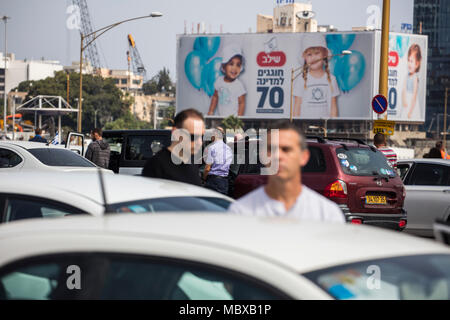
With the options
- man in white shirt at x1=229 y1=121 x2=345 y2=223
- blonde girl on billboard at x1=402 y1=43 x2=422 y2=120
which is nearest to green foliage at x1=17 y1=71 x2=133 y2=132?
blonde girl on billboard at x1=402 y1=43 x2=422 y2=120

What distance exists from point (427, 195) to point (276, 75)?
334 feet

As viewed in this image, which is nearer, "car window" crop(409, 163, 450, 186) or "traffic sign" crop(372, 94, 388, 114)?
"car window" crop(409, 163, 450, 186)

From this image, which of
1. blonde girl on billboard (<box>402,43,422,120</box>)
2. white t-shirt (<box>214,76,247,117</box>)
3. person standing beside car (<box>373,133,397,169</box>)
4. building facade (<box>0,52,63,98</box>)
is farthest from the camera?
building facade (<box>0,52,63,98</box>)

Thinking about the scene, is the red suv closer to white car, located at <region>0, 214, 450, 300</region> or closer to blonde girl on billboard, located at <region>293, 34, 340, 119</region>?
white car, located at <region>0, 214, 450, 300</region>

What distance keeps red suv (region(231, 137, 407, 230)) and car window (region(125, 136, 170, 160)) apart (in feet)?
12.6

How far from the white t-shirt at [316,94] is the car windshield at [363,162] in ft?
331

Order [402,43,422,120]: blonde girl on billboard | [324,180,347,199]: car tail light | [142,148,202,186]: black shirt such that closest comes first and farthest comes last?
[142,148,202,186]: black shirt, [324,180,347,199]: car tail light, [402,43,422,120]: blonde girl on billboard

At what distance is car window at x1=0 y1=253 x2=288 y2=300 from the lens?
7.39 feet

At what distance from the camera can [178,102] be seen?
115250 mm

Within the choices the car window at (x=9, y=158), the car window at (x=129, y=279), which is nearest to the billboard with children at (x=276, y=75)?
the car window at (x=9, y=158)

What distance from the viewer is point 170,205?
13.1 feet

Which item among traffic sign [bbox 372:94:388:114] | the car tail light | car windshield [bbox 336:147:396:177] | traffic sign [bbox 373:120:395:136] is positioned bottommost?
the car tail light

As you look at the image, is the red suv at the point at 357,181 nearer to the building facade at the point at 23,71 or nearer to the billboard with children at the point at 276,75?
the billboard with children at the point at 276,75
